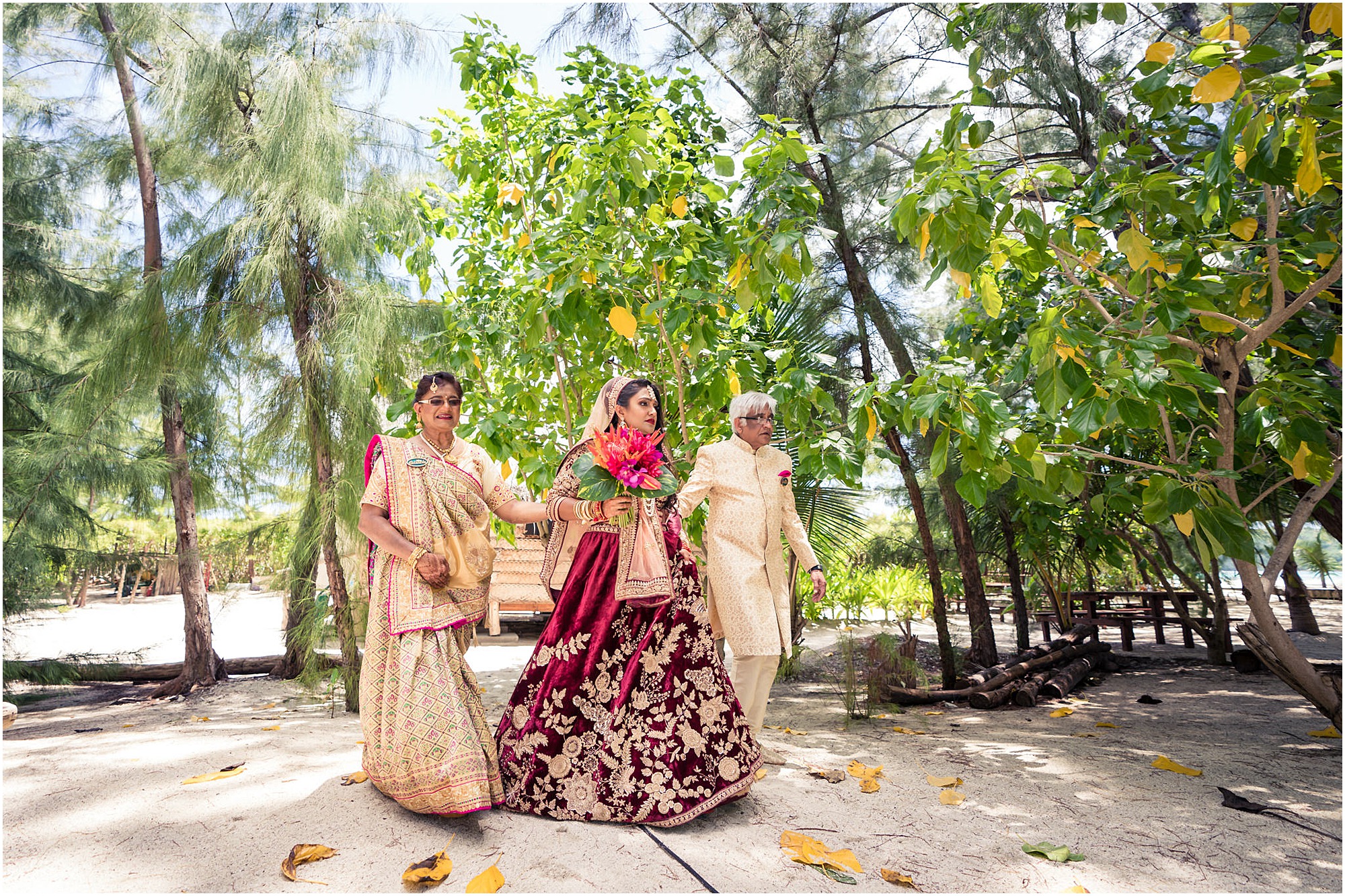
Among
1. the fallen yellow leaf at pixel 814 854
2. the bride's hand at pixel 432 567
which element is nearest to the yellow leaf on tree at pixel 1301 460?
the fallen yellow leaf at pixel 814 854

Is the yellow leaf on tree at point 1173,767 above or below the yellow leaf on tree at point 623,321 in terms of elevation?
below

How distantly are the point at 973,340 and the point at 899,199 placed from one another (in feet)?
6.37

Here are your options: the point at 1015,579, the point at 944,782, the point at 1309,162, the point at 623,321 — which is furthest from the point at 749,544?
the point at 1015,579

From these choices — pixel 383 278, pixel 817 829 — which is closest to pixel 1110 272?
pixel 817 829

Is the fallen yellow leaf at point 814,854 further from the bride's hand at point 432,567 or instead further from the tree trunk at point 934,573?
the tree trunk at point 934,573

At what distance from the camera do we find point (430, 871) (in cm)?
211

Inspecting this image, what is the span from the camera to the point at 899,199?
2.54m

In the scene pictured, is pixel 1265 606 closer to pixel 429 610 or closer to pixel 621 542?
pixel 621 542

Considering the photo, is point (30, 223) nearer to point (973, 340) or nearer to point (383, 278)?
point (383, 278)

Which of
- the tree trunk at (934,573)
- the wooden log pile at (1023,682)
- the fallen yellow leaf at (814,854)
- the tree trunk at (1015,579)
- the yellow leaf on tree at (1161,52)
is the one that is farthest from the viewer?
the tree trunk at (1015,579)

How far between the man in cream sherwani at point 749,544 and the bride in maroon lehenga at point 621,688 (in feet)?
0.92

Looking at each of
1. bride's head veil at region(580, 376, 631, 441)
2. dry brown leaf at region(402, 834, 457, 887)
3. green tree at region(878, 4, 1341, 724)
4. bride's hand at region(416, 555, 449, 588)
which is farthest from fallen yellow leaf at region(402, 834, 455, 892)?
green tree at region(878, 4, 1341, 724)

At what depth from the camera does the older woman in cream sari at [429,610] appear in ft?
8.19

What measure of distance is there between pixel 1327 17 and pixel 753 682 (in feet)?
9.60
